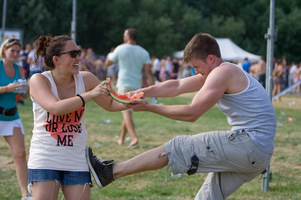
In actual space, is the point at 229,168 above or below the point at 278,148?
above

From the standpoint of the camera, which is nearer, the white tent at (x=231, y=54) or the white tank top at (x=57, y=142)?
the white tank top at (x=57, y=142)

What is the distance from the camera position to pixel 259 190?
6727 mm

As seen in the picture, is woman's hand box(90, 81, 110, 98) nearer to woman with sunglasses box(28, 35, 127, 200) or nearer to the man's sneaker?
woman with sunglasses box(28, 35, 127, 200)

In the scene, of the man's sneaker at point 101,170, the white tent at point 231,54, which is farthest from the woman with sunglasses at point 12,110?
the white tent at point 231,54

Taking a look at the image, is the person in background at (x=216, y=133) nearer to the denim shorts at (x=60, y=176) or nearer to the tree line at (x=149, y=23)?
the denim shorts at (x=60, y=176)

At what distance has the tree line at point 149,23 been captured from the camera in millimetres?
46938

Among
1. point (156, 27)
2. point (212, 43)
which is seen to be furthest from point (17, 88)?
point (156, 27)

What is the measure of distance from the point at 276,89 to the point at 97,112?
14729mm

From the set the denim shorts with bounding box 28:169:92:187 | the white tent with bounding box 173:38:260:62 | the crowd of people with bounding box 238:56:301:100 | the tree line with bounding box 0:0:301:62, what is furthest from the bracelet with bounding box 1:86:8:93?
the tree line with bounding box 0:0:301:62

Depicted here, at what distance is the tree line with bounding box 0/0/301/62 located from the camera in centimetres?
4694

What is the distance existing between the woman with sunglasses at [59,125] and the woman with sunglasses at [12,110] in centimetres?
Result: 191

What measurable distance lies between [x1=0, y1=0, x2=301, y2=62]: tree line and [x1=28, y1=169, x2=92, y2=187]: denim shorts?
1605 inches

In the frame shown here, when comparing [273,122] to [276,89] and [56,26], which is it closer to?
[276,89]

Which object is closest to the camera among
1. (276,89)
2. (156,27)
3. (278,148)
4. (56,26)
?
(278,148)
